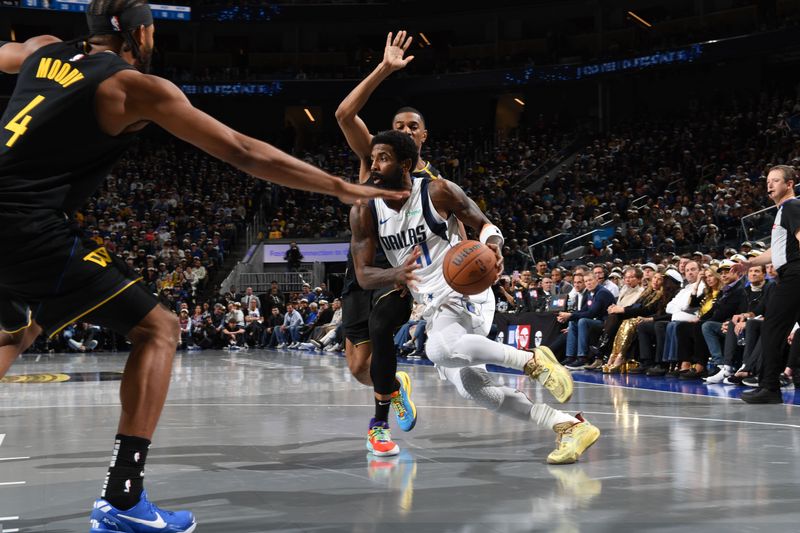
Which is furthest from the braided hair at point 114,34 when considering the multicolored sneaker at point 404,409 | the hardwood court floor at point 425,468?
the multicolored sneaker at point 404,409

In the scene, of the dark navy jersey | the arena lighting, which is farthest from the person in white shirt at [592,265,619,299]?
the arena lighting

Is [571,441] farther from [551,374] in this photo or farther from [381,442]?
[381,442]

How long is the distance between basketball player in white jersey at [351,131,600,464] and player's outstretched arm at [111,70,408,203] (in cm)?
137

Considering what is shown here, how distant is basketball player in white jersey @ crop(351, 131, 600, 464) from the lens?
4.44 m

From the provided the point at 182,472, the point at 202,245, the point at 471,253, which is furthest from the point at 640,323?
the point at 202,245

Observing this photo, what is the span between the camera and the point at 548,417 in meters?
4.49

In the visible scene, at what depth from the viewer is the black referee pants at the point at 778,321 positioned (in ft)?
22.8

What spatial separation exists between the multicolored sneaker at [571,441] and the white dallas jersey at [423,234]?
3.09 ft

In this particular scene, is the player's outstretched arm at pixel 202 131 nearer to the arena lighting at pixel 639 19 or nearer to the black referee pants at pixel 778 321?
the black referee pants at pixel 778 321

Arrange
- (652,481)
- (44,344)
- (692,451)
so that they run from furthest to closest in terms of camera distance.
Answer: (44,344) < (692,451) < (652,481)

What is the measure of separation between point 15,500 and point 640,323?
804cm

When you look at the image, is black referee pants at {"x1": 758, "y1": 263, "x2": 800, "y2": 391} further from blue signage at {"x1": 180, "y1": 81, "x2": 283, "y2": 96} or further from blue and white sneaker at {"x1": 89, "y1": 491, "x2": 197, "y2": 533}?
blue signage at {"x1": 180, "y1": 81, "x2": 283, "y2": 96}

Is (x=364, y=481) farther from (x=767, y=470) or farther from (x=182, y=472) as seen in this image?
(x=767, y=470)

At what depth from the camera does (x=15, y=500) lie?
3660 millimetres
